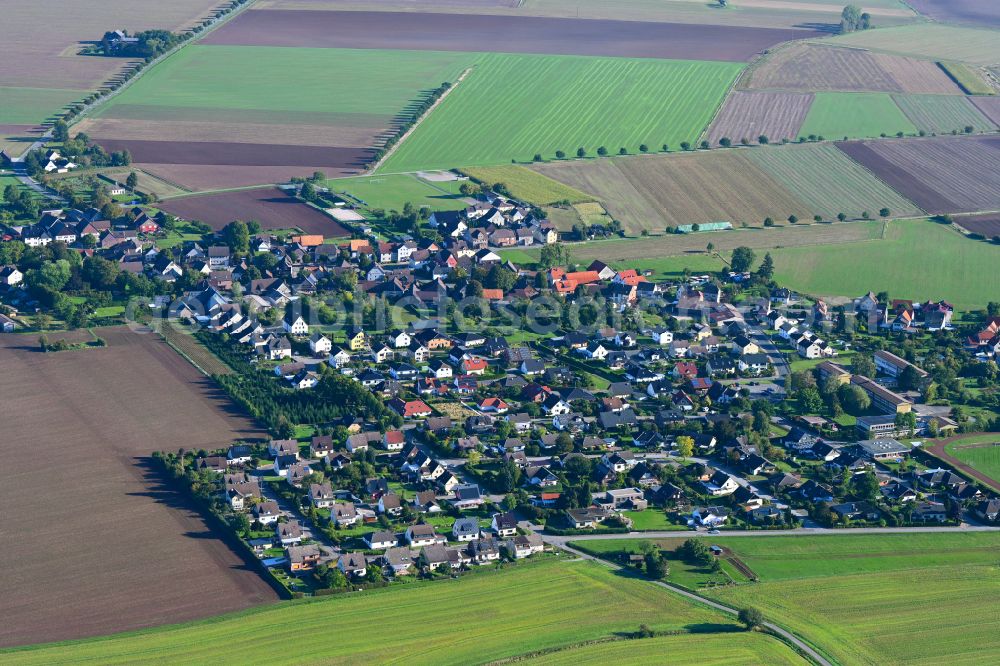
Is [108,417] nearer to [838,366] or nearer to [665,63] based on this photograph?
[838,366]

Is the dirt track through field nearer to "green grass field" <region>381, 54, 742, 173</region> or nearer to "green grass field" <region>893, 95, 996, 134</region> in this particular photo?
"green grass field" <region>381, 54, 742, 173</region>

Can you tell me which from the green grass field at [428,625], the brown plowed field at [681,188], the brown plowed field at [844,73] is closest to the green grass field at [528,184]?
the brown plowed field at [681,188]

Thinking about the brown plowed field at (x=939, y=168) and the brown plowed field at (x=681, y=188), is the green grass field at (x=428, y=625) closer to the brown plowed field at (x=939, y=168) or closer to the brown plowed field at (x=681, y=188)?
the brown plowed field at (x=681, y=188)

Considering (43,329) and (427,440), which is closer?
(427,440)

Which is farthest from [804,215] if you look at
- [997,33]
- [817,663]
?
[997,33]

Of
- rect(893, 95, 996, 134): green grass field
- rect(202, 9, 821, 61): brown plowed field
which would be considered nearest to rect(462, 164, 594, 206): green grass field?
rect(202, 9, 821, 61): brown plowed field

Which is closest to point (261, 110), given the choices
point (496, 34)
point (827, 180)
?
point (496, 34)

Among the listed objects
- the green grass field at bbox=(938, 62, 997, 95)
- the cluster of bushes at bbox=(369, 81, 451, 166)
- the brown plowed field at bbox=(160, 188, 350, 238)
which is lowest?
the brown plowed field at bbox=(160, 188, 350, 238)
